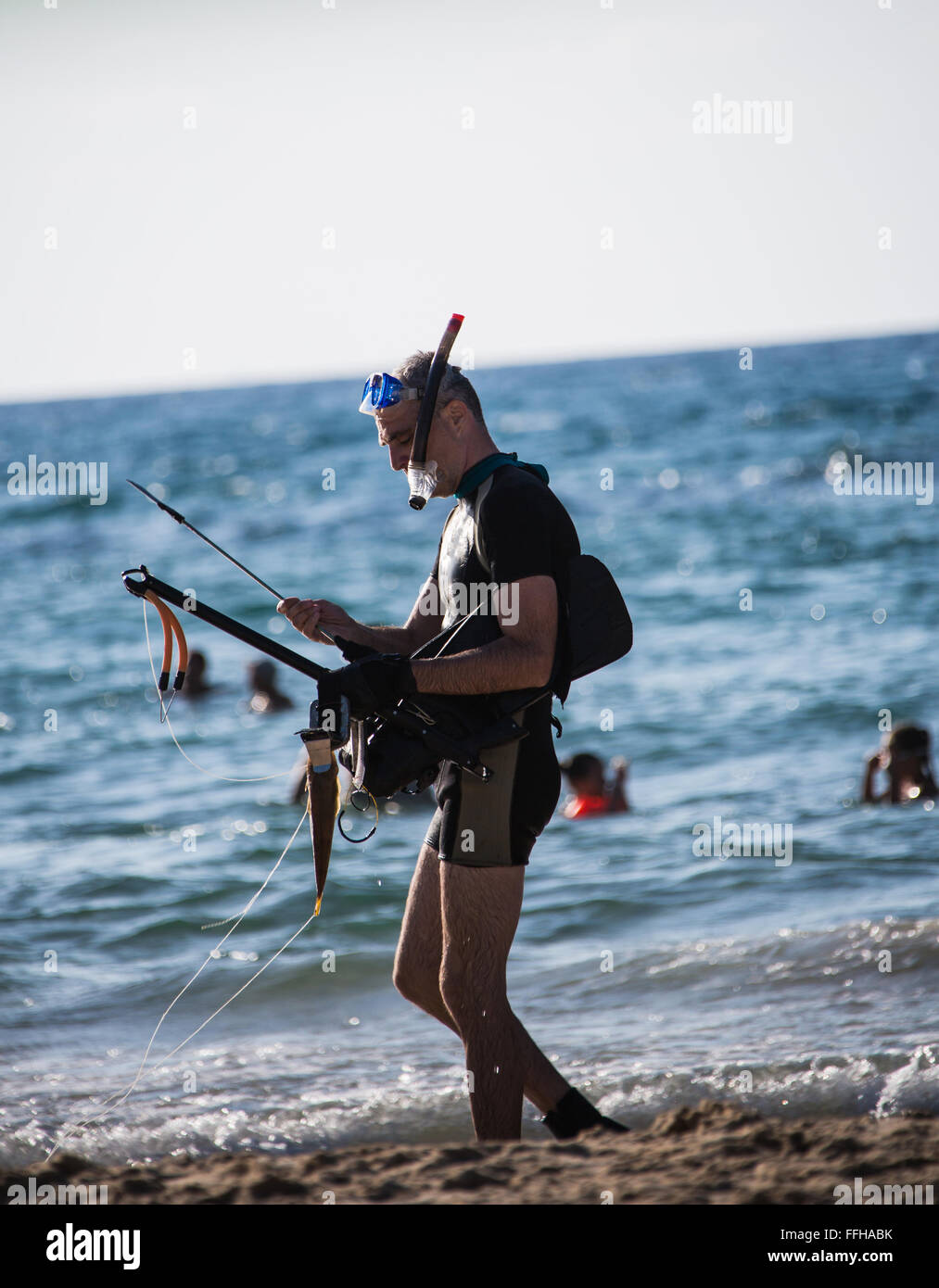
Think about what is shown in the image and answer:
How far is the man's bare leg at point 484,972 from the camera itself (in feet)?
11.1

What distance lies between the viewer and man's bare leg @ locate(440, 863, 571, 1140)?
3377 millimetres

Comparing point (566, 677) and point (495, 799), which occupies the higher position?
point (566, 677)

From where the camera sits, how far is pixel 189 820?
8859 millimetres

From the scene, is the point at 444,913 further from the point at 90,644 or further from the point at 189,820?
the point at 90,644

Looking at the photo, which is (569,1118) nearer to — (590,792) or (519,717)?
(519,717)

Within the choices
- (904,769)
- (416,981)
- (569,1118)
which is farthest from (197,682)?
(569,1118)

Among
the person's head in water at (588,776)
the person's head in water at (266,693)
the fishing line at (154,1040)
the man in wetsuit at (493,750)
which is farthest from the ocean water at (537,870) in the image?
the man in wetsuit at (493,750)

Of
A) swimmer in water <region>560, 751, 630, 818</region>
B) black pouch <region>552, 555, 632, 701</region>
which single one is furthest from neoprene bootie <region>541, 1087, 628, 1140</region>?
swimmer in water <region>560, 751, 630, 818</region>

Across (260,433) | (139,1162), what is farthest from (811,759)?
(260,433)

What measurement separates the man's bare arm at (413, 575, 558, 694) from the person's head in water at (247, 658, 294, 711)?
29.4 feet

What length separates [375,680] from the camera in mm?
3271

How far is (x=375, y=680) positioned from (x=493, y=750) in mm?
354

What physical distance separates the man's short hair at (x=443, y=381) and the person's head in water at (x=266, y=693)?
28.8ft

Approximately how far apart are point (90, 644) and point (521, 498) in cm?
1295
